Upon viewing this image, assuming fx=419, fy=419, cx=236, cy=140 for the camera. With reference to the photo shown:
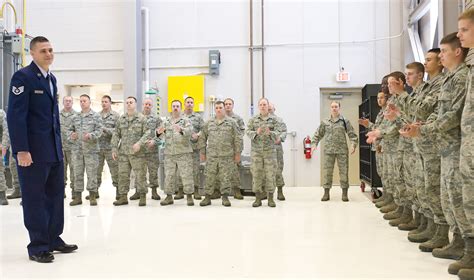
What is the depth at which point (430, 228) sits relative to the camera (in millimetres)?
3541

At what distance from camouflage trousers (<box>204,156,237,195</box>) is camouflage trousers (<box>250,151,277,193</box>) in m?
0.35

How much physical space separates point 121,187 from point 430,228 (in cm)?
394

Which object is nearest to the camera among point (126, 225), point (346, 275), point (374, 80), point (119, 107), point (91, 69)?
point (346, 275)

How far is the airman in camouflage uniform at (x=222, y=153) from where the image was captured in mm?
5672

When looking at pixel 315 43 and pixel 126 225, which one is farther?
pixel 315 43

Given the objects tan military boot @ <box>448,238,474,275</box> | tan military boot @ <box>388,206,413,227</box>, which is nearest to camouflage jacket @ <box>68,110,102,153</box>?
tan military boot @ <box>388,206,413,227</box>

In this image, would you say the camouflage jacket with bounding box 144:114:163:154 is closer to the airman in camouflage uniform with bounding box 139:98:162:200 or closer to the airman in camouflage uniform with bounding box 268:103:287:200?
the airman in camouflage uniform with bounding box 139:98:162:200

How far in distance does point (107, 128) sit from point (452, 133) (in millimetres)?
4959

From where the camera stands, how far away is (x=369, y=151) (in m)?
→ 6.66

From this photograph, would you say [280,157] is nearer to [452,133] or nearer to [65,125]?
[65,125]

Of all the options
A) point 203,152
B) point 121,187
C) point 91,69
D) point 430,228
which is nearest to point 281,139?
point 203,152

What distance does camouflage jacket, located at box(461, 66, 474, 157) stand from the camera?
7.88 ft

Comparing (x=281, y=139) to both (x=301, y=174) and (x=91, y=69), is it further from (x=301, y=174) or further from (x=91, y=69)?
(x=91, y=69)

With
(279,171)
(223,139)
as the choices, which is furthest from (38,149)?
(279,171)
